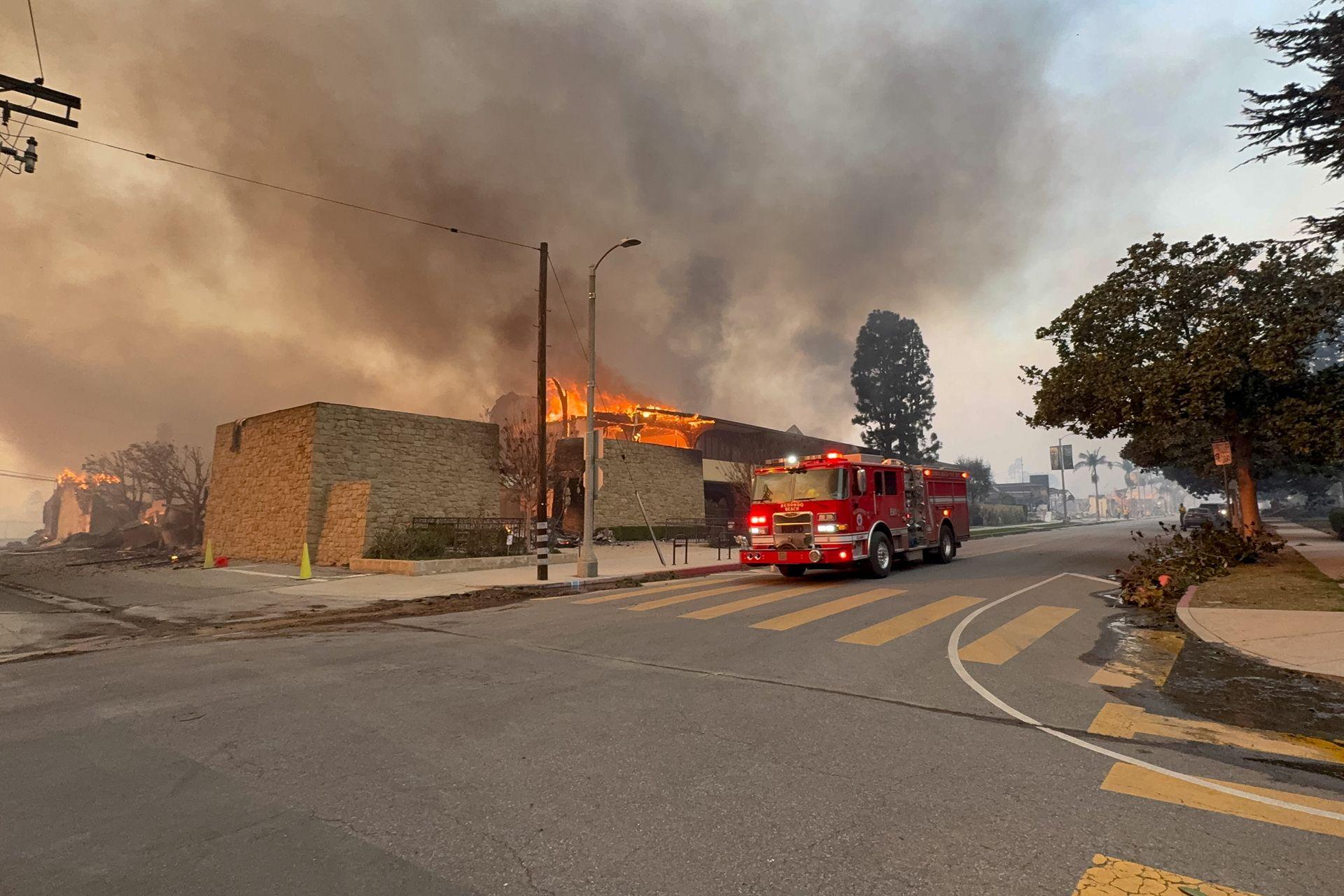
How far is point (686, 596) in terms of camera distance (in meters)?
12.4

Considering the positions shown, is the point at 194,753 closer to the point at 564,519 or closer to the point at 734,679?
the point at 734,679

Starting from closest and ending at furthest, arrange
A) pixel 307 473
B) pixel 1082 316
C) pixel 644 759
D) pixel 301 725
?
pixel 644 759
pixel 301 725
pixel 1082 316
pixel 307 473

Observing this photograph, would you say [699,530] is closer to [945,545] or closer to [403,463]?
[403,463]

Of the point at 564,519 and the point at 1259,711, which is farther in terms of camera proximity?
the point at 564,519

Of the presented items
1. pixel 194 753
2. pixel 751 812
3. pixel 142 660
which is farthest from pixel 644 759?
pixel 142 660

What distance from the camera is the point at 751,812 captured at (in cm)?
329

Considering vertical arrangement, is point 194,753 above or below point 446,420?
below

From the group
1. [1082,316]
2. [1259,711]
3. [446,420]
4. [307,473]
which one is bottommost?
[1259,711]

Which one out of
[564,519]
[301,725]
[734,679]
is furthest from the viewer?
[564,519]

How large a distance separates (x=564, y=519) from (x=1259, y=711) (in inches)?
1144

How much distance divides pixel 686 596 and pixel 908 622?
4.47 metres

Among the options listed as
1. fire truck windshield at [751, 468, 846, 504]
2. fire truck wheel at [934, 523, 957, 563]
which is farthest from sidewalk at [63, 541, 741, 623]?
fire truck wheel at [934, 523, 957, 563]

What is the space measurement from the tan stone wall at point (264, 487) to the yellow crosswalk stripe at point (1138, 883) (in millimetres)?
23237

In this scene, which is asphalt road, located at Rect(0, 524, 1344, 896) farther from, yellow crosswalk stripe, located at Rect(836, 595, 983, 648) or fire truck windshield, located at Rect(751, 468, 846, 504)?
fire truck windshield, located at Rect(751, 468, 846, 504)
